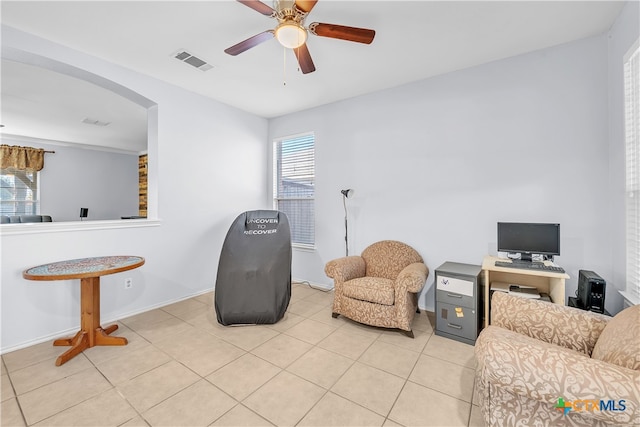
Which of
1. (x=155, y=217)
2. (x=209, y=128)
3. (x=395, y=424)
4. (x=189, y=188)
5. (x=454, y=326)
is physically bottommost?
(x=395, y=424)

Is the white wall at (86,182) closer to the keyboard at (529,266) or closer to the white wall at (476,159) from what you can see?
the white wall at (476,159)

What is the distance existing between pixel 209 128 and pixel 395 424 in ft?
12.6

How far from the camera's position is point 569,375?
1036 millimetres

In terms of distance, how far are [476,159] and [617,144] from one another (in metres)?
1.01

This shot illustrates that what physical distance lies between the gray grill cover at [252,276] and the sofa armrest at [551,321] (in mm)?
1952

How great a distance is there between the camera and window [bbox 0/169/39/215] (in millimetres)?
5668

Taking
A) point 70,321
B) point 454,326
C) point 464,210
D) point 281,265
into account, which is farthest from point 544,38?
point 70,321

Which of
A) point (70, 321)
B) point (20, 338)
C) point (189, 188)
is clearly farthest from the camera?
point (189, 188)

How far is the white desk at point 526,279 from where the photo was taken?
2.13 m

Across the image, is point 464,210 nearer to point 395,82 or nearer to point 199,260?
point 395,82

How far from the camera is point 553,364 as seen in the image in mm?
1077

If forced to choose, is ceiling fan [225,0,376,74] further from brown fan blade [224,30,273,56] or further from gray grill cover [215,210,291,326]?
gray grill cover [215,210,291,326]

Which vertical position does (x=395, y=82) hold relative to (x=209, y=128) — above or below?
above

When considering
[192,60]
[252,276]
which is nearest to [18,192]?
[192,60]
